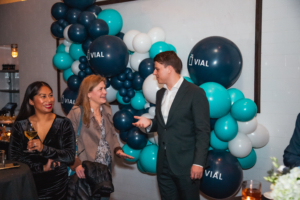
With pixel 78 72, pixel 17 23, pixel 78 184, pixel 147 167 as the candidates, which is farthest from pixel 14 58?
pixel 78 184

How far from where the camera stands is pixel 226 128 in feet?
8.41

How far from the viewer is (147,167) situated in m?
3.10

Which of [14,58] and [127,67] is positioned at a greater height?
[14,58]

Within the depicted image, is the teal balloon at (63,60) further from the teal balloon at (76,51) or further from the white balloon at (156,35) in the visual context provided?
the white balloon at (156,35)

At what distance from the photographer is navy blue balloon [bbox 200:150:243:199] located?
2.59 m

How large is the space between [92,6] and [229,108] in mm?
2279

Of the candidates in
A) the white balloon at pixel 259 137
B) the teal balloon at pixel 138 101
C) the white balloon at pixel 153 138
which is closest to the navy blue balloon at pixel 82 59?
the teal balloon at pixel 138 101

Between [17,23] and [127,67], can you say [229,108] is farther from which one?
[17,23]

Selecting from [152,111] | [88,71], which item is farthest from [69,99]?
[152,111]

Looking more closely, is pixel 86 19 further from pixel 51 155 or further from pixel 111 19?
pixel 51 155

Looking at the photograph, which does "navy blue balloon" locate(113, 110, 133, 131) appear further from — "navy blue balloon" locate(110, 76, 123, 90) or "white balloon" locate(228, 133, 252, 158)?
"white balloon" locate(228, 133, 252, 158)

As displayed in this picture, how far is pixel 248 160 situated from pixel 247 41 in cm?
130

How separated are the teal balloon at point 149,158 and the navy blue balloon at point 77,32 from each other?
157 centimetres

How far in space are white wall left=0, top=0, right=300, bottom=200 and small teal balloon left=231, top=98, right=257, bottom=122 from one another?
21.6 inches
